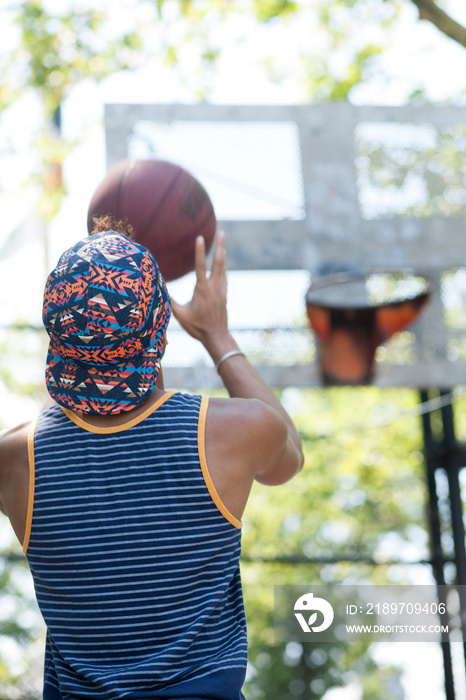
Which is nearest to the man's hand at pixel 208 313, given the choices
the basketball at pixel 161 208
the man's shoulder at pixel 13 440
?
the basketball at pixel 161 208

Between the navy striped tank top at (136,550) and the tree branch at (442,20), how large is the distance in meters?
2.89

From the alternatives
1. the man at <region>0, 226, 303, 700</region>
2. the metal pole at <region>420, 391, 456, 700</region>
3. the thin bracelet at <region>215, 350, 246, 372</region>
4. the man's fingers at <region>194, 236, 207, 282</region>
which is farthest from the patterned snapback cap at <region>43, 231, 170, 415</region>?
the metal pole at <region>420, 391, 456, 700</region>

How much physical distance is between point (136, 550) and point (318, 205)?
298 centimetres

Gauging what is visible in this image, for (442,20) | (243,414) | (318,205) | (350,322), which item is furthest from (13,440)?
(442,20)

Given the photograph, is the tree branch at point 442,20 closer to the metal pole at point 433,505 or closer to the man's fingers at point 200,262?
the man's fingers at point 200,262

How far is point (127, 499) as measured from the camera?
1.25m

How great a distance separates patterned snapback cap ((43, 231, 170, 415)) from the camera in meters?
1.23

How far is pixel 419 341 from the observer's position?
4004 millimetres

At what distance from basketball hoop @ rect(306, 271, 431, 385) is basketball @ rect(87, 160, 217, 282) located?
1.55 m

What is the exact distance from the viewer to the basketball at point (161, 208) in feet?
7.25

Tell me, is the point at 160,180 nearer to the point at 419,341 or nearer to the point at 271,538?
the point at 419,341

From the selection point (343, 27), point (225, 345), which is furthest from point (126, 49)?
point (225, 345)

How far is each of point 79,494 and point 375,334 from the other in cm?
283

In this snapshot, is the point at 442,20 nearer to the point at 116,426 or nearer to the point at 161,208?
the point at 161,208
